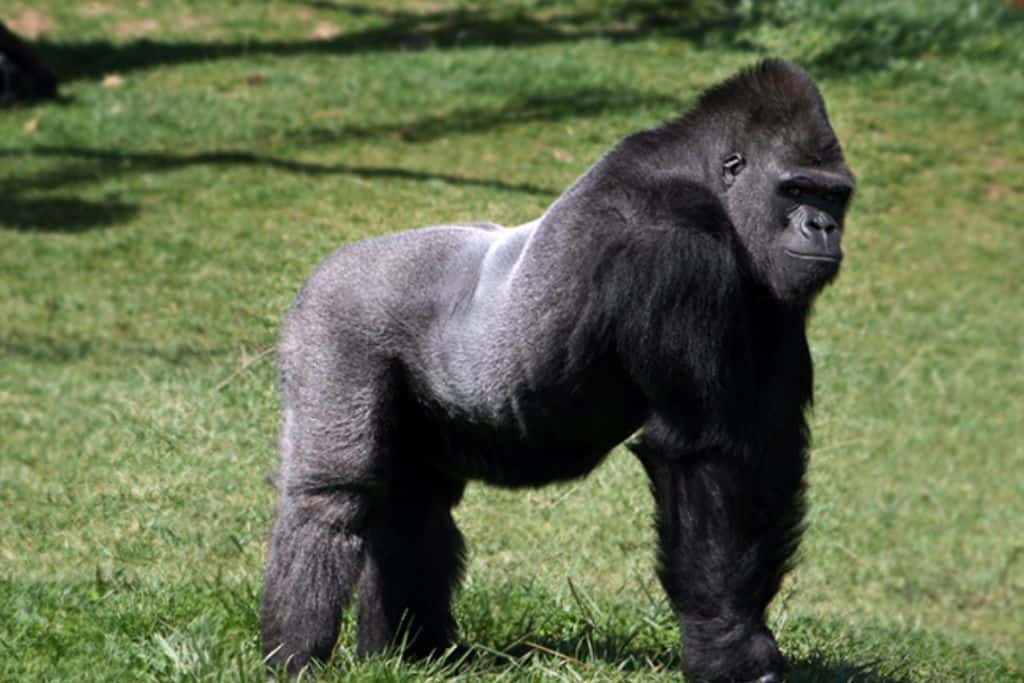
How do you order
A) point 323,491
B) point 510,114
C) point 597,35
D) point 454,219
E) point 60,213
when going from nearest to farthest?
point 323,491, point 454,219, point 60,213, point 510,114, point 597,35

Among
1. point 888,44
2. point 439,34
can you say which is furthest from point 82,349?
point 888,44

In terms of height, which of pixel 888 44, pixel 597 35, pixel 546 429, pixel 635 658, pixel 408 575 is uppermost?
pixel 546 429

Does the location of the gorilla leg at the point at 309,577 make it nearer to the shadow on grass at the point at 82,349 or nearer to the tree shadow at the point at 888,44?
the shadow on grass at the point at 82,349

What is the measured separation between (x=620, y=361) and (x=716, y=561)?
1.75 ft

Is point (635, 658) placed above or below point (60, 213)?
above

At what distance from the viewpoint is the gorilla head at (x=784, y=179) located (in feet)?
12.8

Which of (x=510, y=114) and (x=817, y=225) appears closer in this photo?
(x=817, y=225)

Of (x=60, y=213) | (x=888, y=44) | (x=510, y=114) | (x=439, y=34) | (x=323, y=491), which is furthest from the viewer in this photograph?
(x=439, y=34)

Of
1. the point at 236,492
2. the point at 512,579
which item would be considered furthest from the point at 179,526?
the point at 512,579

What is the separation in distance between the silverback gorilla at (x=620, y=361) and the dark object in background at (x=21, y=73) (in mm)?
7741

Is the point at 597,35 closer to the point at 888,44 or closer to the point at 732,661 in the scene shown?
the point at 888,44

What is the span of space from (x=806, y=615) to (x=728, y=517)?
1.80 metres

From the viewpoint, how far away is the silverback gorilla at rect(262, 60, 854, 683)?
150 inches

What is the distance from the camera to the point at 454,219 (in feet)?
27.1
